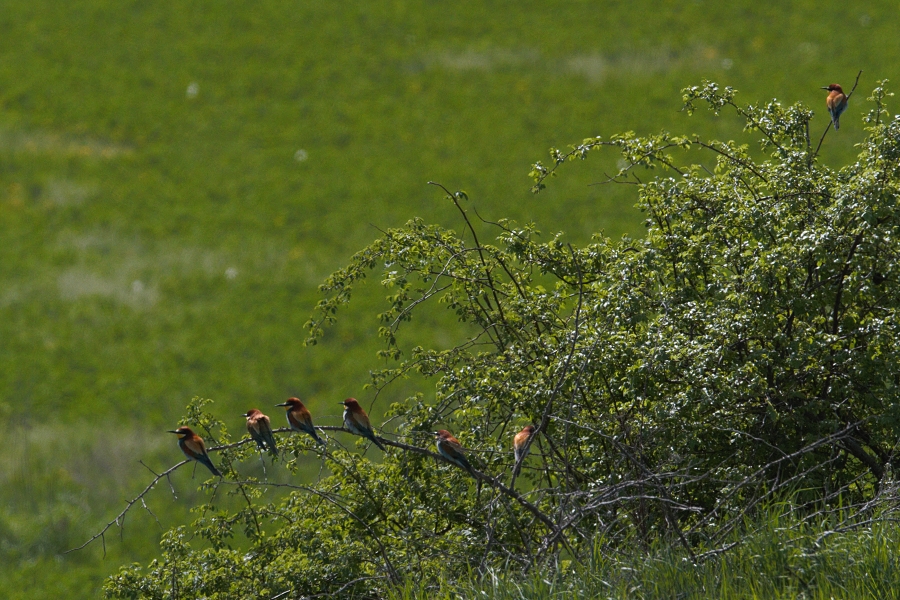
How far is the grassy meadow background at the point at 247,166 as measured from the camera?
1692 cm

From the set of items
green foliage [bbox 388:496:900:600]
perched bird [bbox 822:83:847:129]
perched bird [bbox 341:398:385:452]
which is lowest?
green foliage [bbox 388:496:900:600]

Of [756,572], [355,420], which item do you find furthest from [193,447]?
[756,572]

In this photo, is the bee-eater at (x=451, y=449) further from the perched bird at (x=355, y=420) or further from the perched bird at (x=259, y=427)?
the perched bird at (x=259, y=427)

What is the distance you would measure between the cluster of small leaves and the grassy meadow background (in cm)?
634

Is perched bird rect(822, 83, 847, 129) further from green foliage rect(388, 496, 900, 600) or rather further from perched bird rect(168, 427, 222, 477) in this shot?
perched bird rect(168, 427, 222, 477)

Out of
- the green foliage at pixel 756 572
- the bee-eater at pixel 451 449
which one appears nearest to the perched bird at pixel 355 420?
the bee-eater at pixel 451 449

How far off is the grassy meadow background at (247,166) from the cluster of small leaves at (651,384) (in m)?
6.34

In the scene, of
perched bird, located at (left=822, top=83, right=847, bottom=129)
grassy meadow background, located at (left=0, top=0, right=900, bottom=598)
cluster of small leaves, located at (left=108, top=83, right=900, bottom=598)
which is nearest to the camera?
cluster of small leaves, located at (left=108, top=83, right=900, bottom=598)

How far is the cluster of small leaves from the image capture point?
21.0 feet

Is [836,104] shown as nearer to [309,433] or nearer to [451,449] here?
[451,449]

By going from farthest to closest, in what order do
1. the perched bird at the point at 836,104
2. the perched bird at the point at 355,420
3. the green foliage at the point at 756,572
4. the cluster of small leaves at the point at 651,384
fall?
1. the perched bird at the point at 836,104
2. the perched bird at the point at 355,420
3. the cluster of small leaves at the point at 651,384
4. the green foliage at the point at 756,572

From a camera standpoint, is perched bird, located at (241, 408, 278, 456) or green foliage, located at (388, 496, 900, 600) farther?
perched bird, located at (241, 408, 278, 456)

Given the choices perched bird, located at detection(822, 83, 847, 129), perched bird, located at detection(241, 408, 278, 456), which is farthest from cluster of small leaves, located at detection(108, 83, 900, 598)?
perched bird, located at detection(822, 83, 847, 129)

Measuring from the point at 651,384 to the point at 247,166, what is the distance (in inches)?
947
